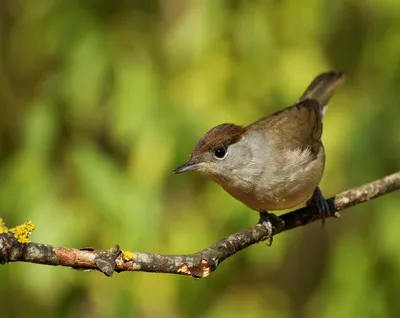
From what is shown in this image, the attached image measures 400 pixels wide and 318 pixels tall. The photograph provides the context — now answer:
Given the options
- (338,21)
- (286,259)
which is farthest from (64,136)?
(286,259)

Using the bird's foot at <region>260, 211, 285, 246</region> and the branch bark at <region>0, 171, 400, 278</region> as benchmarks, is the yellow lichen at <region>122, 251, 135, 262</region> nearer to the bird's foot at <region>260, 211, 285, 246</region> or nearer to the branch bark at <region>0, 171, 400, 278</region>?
the branch bark at <region>0, 171, 400, 278</region>

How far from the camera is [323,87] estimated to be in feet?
16.9

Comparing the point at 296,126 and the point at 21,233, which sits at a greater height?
the point at 296,126

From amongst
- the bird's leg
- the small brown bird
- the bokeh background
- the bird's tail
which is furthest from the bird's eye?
the bird's tail

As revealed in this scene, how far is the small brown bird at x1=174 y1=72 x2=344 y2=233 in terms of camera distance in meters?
3.66

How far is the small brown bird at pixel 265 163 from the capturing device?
3.66 m

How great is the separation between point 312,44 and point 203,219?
59.7 inches

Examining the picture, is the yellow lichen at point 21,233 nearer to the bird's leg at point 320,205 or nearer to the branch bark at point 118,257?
the branch bark at point 118,257

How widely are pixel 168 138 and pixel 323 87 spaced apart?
1.68 meters

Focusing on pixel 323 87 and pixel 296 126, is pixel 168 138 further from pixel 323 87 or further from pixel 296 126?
pixel 323 87

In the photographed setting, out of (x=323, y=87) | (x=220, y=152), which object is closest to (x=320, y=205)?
(x=220, y=152)

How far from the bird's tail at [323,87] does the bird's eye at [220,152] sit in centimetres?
160

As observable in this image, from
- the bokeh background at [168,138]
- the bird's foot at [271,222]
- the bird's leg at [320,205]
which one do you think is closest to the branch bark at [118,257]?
the bird's foot at [271,222]

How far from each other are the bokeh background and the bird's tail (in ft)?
0.36
